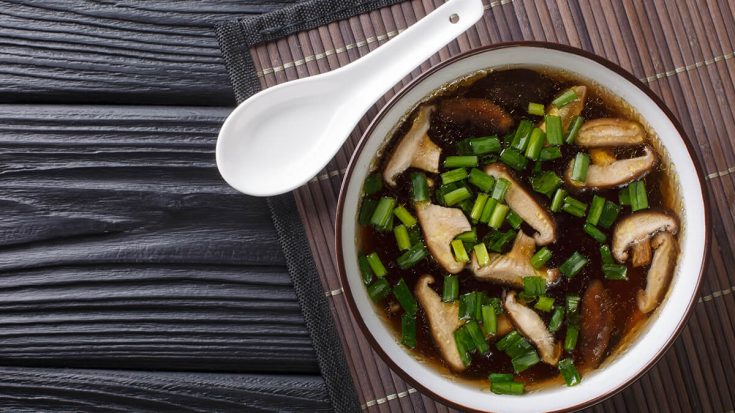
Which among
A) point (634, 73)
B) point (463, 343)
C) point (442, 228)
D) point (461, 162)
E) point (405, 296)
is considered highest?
point (634, 73)

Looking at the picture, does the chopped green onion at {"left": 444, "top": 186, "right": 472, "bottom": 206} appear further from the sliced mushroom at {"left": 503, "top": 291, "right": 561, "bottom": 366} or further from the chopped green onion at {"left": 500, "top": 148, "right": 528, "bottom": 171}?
the sliced mushroom at {"left": 503, "top": 291, "right": 561, "bottom": 366}

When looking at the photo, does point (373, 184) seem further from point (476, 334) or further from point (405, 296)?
point (476, 334)

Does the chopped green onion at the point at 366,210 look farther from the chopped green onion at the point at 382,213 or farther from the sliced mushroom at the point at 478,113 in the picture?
the sliced mushroom at the point at 478,113

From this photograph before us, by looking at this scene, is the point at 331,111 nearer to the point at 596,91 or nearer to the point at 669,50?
the point at 596,91

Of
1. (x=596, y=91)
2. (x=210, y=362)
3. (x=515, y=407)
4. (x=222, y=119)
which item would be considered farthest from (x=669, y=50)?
(x=210, y=362)

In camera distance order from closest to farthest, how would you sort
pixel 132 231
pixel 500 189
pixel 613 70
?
pixel 613 70 → pixel 500 189 → pixel 132 231

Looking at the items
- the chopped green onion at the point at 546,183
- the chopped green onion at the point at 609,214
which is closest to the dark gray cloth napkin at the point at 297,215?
the chopped green onion at the point at 546,183

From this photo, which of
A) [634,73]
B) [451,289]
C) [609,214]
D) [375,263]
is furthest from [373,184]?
[634,73]
